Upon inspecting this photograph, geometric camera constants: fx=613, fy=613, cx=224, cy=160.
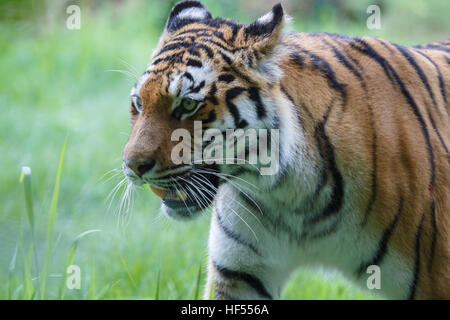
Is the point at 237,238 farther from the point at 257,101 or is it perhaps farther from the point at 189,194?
the point at 257,101

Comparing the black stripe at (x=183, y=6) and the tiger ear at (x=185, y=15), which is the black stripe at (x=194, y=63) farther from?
the black stripe at (x=183, y=6)

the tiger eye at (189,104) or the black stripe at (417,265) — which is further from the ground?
the tiger eye at (189,104)

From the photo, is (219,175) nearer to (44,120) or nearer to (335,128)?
(335,128)

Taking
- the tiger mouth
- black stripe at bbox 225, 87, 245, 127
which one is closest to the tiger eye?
black stripe at bbox 225, 87, 245, 127

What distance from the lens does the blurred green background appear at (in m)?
3.38

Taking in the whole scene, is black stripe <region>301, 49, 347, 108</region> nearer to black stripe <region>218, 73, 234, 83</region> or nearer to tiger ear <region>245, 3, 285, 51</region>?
tiger ear <region>245, 3, 285, 51</region>

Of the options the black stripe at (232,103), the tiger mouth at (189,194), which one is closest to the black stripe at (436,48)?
the black stripe at (232,103)

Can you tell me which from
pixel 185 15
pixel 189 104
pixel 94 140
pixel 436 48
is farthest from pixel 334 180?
pixel 94 140

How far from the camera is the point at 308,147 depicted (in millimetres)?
2355

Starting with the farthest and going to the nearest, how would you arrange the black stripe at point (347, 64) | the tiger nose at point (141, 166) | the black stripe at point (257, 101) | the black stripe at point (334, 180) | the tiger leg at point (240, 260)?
the tiger leg at point (240, 260)
the black stripe at point (347, 64)
the black stripe at point (334, 180)
the black stripe at point (257, 101)
the tiger nose at point (141, 166)

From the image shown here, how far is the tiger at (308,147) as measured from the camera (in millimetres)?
2227
